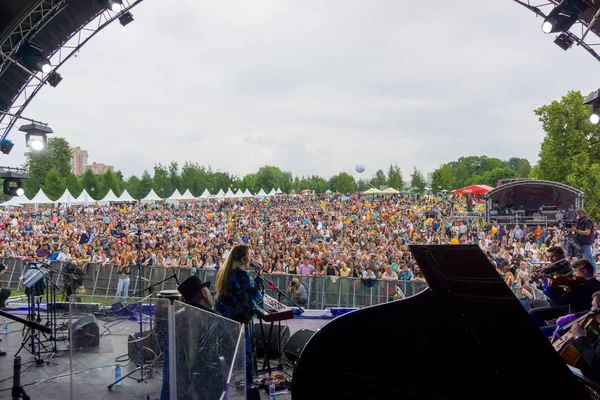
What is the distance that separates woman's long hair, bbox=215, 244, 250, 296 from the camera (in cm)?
441

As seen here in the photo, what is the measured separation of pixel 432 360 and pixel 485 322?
0.51 metres

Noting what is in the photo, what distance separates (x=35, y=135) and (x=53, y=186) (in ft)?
160

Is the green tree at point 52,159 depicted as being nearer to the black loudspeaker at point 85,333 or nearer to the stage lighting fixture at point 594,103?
the black loudspeaker at point 85,333

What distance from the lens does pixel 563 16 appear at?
6719mm

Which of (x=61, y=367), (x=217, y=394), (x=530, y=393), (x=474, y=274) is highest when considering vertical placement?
(x=474, y=274)

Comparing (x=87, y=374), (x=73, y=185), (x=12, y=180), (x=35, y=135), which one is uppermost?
(x=73, y=185)

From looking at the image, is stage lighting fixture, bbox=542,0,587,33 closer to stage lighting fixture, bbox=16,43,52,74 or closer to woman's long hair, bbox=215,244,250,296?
woman's long hair, bbox=215,244,250,296

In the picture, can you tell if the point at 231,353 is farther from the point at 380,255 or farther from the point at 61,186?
the point at 61,186

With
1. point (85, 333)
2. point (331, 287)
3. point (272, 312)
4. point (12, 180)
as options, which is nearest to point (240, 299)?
point (272, 312)

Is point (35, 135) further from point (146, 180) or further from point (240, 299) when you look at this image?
point (146, 180)

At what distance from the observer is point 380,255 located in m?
11.5

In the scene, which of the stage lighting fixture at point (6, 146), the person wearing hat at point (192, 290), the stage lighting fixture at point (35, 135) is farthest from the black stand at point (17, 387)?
the stage lighting fixture at point (6, 146)

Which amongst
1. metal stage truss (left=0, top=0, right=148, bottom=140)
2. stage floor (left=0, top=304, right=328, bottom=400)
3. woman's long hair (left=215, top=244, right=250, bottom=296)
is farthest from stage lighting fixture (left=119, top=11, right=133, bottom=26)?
woman's long hair (left=215, top=244, right=250, bottom=296)

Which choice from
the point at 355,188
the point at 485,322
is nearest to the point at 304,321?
the point at 485,322
